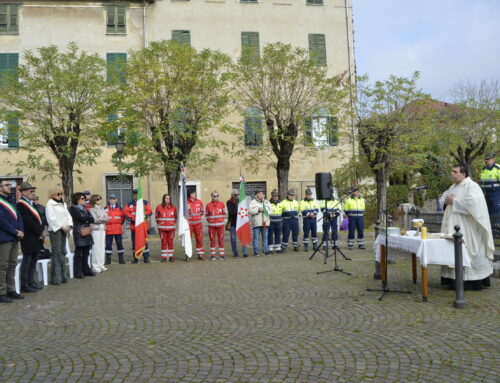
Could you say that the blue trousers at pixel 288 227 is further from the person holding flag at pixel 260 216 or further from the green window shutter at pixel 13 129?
the green window shutter at pixel 13 129

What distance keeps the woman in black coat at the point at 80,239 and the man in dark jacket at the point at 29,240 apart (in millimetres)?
1389

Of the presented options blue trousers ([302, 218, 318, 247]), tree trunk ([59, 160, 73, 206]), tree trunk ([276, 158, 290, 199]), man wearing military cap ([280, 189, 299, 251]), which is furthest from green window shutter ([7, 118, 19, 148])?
blue trousers ([302, 218, 318, 247])

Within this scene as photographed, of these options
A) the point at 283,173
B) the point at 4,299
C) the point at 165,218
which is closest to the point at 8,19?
the point at 283,173

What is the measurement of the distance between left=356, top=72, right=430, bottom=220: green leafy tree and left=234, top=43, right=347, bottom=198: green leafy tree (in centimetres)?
177

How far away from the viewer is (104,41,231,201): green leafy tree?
20.6m

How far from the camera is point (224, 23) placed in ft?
95.2

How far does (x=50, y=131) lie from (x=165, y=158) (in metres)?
5.50

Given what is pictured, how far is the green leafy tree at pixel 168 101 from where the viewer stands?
20641mm

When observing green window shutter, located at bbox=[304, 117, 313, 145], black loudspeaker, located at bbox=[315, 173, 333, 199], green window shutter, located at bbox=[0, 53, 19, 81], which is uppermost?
green window shutter, located at bbox=[0, 53, 19, 81]

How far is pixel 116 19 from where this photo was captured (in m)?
28.2

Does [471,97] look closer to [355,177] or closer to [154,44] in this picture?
[355,177]

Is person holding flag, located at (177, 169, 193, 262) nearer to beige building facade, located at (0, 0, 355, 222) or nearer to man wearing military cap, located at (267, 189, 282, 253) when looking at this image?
man wearing military cap, located at (267, 189, 282, 253)

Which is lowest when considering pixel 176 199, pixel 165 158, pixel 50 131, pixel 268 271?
pixel 268 271

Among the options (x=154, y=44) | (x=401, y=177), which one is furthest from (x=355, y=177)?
(x=154, y=44)
